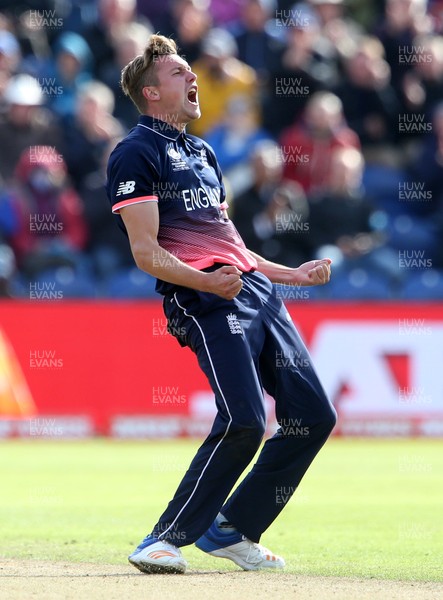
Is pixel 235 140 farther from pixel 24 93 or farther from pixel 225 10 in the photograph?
pixel 225 10

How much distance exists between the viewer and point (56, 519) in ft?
29.7

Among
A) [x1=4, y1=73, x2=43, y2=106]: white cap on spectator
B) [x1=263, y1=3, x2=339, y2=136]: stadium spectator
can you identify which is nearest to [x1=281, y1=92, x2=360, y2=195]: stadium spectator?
[x1=263, y1=3, x2=339, y2=136]: stadium spectator

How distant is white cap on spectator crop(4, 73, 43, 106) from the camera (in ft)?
57.3

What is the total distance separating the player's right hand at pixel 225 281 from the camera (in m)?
6.38

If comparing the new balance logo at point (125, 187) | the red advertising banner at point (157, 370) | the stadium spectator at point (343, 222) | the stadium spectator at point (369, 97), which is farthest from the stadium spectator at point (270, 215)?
the new balance logo at point (125, 187)

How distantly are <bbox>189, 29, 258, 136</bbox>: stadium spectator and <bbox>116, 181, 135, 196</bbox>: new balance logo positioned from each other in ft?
36.7

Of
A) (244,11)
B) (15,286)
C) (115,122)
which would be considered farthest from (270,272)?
(244,11)

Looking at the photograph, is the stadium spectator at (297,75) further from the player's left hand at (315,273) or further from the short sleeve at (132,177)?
the short sleeve at (132,177)

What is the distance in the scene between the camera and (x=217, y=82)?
1766 cm

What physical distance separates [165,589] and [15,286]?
10.4 meters

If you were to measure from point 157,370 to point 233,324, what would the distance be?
8.47 m

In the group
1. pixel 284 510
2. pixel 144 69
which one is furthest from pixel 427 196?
pixel 144 69

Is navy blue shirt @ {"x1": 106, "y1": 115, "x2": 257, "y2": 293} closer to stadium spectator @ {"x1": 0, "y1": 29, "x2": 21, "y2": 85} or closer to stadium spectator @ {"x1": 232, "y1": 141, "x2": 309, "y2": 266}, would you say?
stadium spectator @ {"x1": 232, "y1": 141, "x2": 309, "y2": 266}

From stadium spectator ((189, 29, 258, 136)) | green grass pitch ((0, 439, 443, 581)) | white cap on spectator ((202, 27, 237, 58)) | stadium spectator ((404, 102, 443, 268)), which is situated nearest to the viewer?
green grass pitch ((0, 439, 443, 581))
